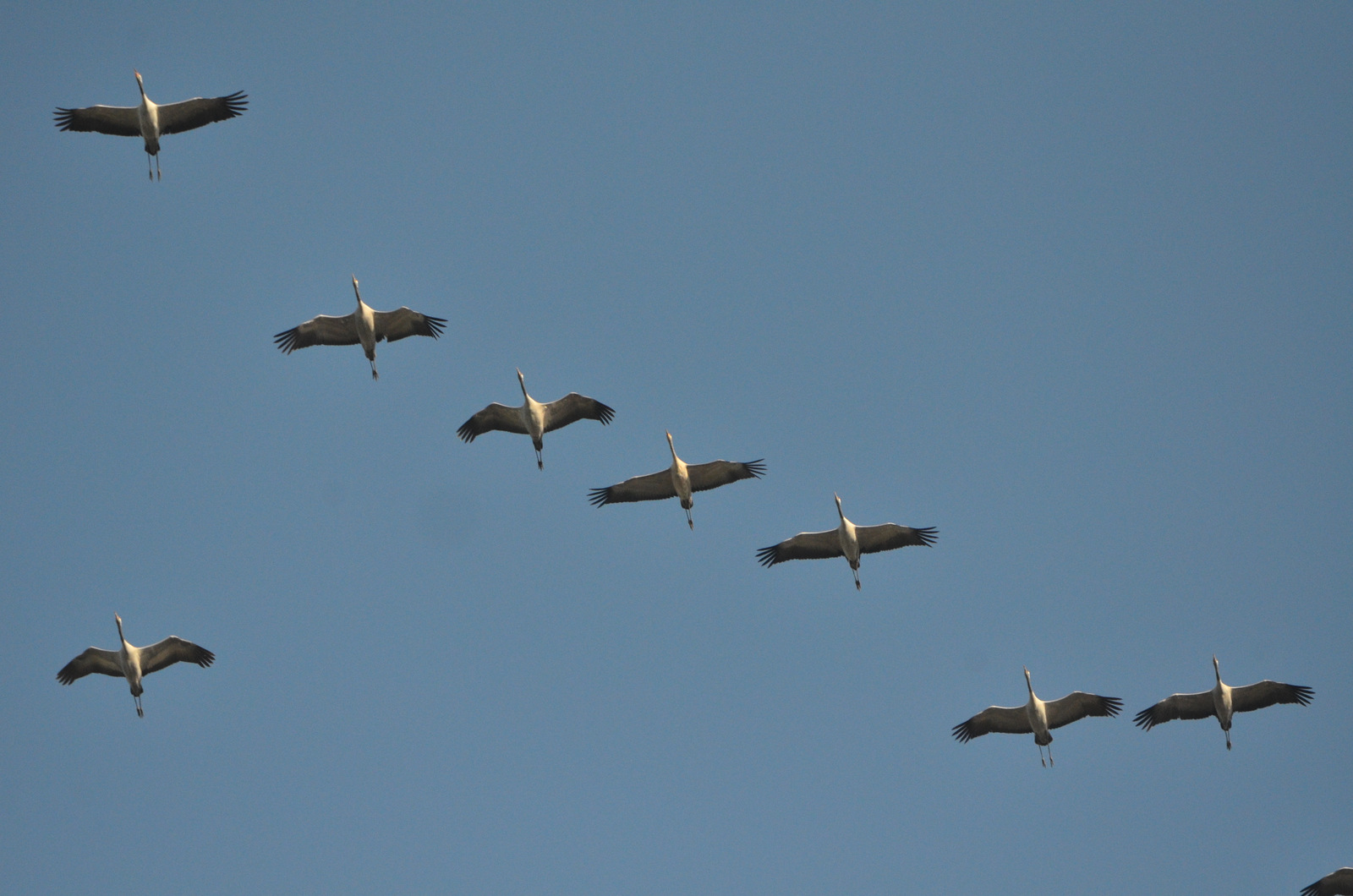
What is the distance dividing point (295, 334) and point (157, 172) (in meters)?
5.18

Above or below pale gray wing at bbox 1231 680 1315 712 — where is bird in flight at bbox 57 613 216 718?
above

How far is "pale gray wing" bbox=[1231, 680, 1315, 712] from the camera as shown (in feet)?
143

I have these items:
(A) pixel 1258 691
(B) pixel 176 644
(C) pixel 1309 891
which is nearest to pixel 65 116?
(B) pixel 176 644

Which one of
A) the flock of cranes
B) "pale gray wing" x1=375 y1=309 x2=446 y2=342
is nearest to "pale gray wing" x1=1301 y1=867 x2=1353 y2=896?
the flock of cranes

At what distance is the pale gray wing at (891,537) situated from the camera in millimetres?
42656

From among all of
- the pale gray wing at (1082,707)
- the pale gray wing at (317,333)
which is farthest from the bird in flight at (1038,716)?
the pale gray wing at (317,333)

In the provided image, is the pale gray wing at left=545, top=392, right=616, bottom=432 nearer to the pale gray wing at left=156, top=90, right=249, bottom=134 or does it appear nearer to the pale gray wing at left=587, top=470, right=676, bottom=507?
the pale gray wing at left=587, top=470, right=676, bottom=507

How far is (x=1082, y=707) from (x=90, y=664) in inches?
1011

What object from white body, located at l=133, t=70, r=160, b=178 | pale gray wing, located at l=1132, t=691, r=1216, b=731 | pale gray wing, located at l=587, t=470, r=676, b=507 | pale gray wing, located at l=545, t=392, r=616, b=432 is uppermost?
white body, located at l=133, t=70, r=160, b=178

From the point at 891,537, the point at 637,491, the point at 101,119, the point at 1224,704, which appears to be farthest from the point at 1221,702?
the point at 101,119

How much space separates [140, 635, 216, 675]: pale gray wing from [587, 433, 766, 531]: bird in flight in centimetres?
1099

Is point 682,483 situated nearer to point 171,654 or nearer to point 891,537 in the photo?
point 891,537

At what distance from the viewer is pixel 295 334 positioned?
42.1m

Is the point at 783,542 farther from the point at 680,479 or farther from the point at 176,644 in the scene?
the point at 176,644
